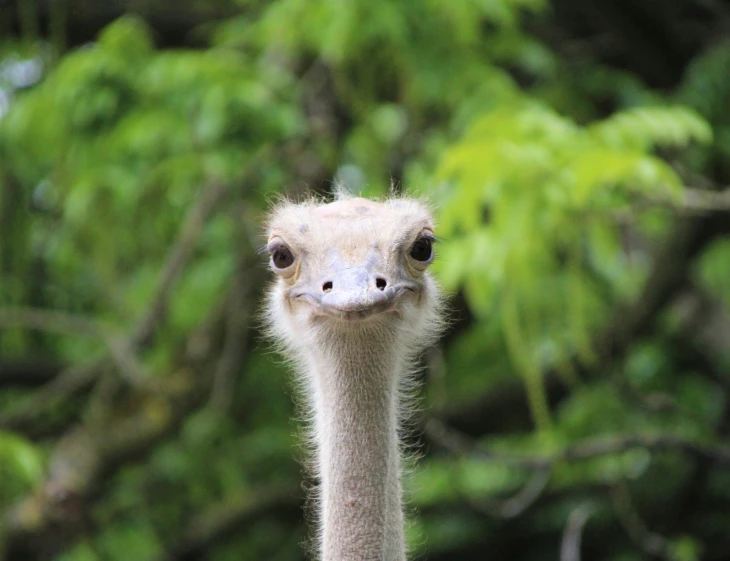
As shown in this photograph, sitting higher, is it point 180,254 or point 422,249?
point 180,254

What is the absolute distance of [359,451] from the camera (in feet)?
6.49

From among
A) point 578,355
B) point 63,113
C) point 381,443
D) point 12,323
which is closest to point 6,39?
point 12,323

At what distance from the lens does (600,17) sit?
4988 mm

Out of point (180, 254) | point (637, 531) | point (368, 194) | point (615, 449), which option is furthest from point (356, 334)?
point (637, 531)

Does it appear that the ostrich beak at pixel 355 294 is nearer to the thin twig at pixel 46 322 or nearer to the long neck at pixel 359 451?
the long neck at pixel 359 451

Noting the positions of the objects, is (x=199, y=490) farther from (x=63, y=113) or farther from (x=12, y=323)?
(x=63, y=113)

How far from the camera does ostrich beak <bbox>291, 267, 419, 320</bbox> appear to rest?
1.77 metres

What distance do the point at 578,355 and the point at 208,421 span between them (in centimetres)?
194

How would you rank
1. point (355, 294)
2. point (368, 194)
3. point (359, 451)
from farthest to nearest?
point (368, 194) < point (359, 451) < point (355, 294)

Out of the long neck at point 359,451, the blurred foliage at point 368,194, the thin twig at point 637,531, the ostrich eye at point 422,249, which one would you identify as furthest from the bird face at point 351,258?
the thin twig at point 637,531

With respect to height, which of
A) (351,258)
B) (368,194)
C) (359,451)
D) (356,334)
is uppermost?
(368,194)

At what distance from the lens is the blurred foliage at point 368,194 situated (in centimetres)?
333

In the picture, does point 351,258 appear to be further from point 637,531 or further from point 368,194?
point 637,531

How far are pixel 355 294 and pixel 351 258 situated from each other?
105 mm
